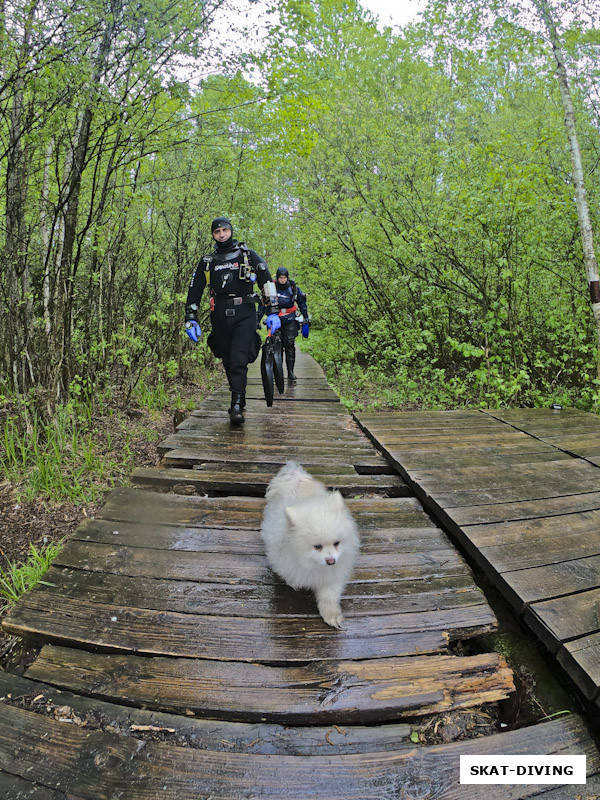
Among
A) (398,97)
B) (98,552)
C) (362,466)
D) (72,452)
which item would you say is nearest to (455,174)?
(398,97)

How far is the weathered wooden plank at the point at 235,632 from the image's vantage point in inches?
87.7

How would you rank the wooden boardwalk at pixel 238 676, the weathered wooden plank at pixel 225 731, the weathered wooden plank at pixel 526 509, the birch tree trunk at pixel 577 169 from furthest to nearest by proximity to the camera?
the birch tree trunk at pixel 577 169, the weathered wooden plank at pixel 526 509, the weathered wooden plank at pixel 225 731, the wooden boardwalk at pixel 238 676

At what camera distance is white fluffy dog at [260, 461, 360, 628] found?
2.36m

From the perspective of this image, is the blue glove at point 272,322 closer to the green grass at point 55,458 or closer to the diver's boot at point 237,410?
the diver's boot at point 237,410

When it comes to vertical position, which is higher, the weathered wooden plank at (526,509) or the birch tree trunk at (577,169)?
the birch tree trunk at (577,169)

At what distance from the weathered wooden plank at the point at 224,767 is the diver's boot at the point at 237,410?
14.2 ft

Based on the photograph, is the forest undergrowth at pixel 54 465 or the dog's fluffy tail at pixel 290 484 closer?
the dog's fluffy tail at pixel 290 484

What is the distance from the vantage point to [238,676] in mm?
2102

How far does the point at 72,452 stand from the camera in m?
5.21

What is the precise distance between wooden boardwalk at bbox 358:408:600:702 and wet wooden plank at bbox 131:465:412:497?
0.28 metres

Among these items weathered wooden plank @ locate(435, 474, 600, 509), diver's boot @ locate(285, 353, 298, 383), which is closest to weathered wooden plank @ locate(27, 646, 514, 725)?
weathered wooden plank @ locate(435, 474, 600, 509)

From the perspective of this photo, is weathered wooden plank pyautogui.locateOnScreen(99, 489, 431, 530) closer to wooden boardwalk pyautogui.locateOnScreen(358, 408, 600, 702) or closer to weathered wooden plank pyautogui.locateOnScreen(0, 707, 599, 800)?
wooden boardwalk pyautogui.locateOnScreen(358, 408, 600, 702)

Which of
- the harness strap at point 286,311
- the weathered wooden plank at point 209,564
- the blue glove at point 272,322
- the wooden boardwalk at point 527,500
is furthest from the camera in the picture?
the harness strap at point 286,311

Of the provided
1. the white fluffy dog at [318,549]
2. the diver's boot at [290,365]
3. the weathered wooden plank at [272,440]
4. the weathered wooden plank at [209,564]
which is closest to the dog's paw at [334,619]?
the white fluffy dog at [318,549]
